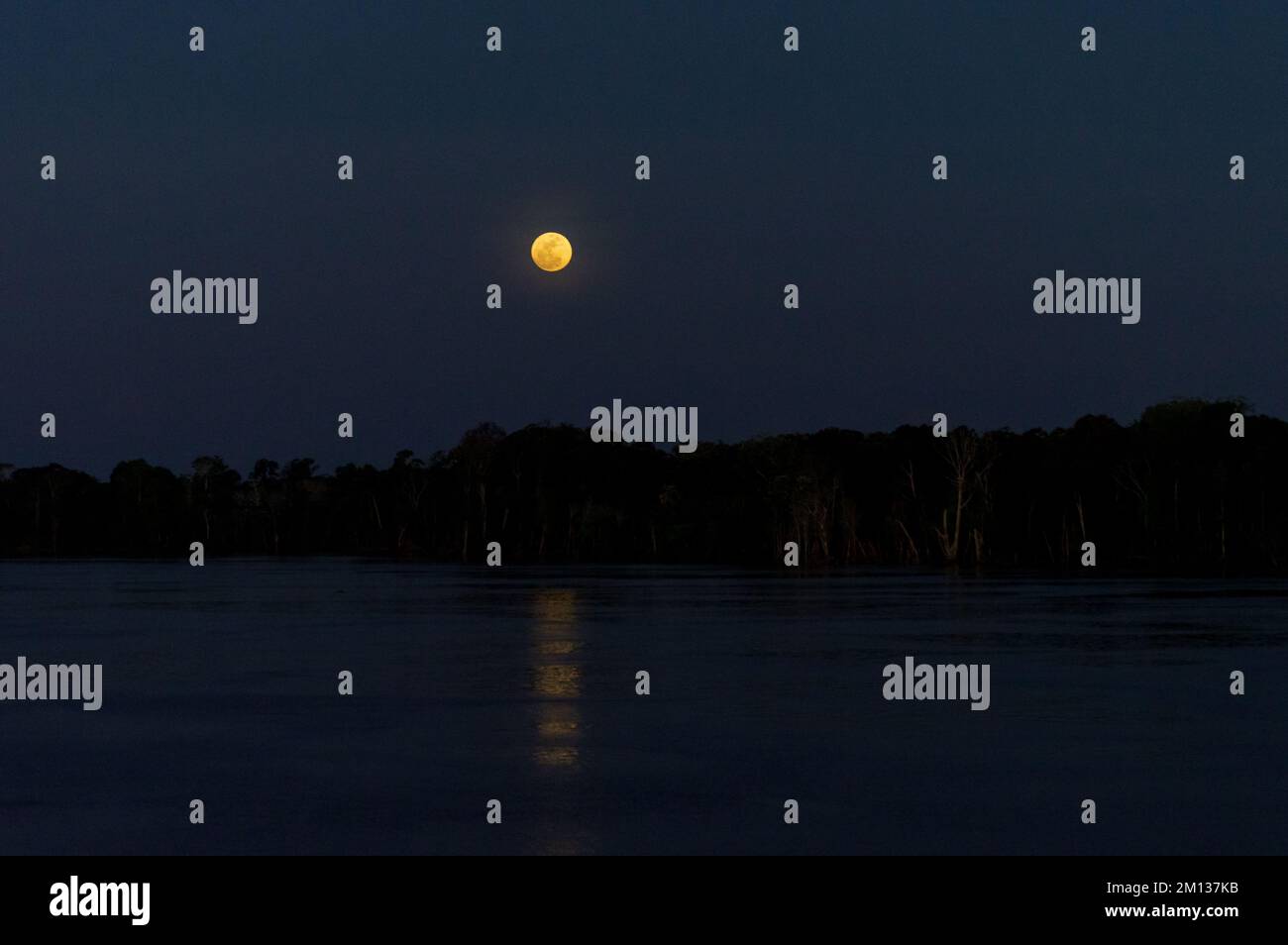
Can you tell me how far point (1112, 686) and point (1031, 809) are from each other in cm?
1275

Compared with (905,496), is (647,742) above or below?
below

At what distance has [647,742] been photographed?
22781mm

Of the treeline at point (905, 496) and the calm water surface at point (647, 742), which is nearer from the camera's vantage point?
the calm water surface at point (647, 742)

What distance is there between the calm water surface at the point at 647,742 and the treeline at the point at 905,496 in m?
84.8

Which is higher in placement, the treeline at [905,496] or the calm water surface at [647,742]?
the treeline at [905,496]

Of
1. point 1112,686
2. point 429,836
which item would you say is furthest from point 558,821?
point 1112,686

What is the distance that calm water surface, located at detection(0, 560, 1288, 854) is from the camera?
54.8 ft

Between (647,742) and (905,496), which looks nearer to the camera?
(647,742)

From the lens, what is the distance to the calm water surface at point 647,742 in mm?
16703

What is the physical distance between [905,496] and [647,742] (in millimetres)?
135933

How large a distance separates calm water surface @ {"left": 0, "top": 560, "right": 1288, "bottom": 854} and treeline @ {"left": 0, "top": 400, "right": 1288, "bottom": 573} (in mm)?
84783

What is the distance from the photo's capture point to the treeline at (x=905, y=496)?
12938 centimetres

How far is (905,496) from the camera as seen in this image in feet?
513

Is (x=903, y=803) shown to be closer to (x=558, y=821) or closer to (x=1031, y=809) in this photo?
(x=1031, y=809)
